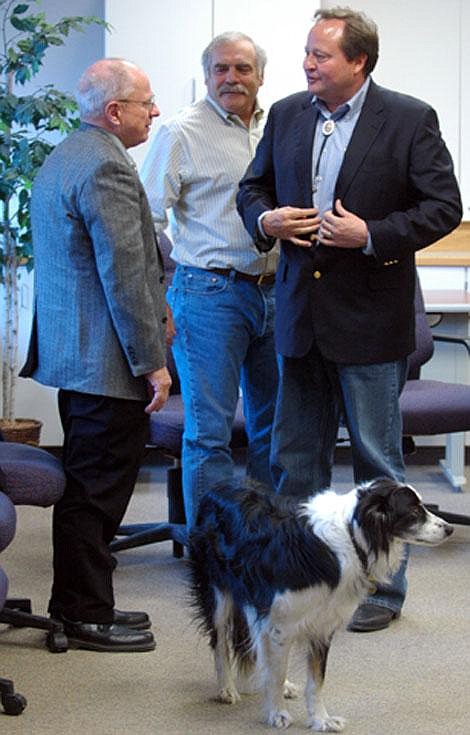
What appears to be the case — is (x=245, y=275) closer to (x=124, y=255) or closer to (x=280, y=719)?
(x=124, y=255)

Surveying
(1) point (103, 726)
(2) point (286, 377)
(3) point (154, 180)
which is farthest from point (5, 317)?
(1) point (103, 726)

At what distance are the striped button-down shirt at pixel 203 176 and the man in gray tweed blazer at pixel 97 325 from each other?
1.36 feet

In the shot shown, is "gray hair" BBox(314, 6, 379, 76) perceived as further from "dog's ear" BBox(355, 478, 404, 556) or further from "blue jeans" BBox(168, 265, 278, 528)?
"dog's ear" BBox(355, 478, 404, 556)

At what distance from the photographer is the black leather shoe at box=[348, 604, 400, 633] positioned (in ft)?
A: 10.9

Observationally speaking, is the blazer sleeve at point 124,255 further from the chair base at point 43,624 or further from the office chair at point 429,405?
the office chair at point 429,405

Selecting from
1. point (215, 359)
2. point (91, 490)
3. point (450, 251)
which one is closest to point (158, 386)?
point (91, 490)

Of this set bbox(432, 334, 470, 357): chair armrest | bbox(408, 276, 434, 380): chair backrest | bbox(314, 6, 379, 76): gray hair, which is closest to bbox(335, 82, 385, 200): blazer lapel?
bbox(314, 6, 379, 76): gray hair

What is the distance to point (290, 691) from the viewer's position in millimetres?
2838

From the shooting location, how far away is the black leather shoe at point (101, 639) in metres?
3.14

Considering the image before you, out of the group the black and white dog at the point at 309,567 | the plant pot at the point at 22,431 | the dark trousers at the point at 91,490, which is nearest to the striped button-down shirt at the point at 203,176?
the dark trousers at the point at 91,490

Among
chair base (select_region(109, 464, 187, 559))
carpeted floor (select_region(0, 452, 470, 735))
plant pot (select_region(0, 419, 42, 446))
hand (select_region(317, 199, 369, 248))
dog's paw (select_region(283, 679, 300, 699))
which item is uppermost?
hand (select_region(317, 199, 369, 248))

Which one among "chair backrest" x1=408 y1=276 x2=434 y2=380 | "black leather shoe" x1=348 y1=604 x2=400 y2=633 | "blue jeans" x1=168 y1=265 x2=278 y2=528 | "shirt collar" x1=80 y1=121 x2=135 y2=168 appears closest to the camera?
"shirt collar" x1=80 y1=121 x2=135 y2=168

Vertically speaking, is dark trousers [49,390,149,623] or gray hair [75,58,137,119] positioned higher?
gray hair [75,58,137,119]

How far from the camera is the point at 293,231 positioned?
311cm
